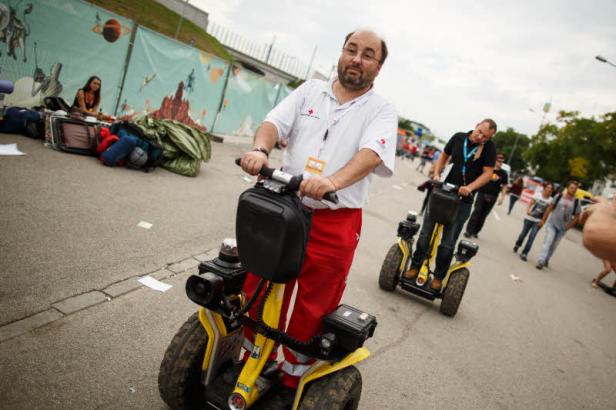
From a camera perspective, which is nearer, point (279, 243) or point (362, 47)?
point (279, 243)

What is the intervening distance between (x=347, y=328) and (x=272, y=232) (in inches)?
28.2

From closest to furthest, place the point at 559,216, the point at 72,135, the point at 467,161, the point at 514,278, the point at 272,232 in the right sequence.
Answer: the point at 272,232, the point at 467,161, the point at 72,135, the point at 514,278, the point at 559,216

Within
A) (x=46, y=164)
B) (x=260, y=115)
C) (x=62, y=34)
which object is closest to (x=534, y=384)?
(x=46, y=164)

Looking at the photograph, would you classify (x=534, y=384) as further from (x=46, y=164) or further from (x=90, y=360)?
(x=46, y=164)

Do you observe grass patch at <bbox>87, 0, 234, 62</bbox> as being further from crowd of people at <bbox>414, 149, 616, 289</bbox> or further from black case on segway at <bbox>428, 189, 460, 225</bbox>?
black case on segway at <bbox>428, 189, 460, 225</bbox>

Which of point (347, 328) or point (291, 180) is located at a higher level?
point (291, 180)

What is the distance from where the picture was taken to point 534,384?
13.5 ft

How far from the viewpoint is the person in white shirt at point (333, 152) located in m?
2.27

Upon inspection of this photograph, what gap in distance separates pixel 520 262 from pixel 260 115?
35.3 ft

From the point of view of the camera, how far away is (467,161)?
17.6 feet

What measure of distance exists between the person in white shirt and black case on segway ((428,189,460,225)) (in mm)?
2554

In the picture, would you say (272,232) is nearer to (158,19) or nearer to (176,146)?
(176,146)

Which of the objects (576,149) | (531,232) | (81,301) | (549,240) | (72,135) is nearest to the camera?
(81,301)

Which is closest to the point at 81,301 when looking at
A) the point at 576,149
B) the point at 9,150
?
the point at 9,150
